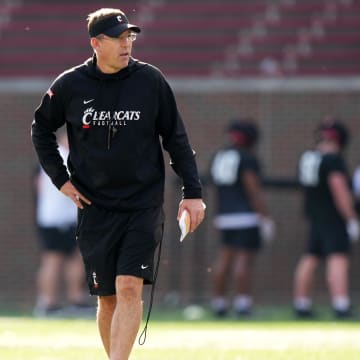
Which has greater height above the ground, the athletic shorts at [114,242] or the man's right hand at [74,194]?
the man's right hand at [74,194]

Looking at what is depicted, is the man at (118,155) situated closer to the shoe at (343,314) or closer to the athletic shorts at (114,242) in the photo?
the athletic shorts at (114,242)

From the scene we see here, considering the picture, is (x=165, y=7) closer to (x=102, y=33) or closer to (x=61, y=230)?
(x=61, y=230)

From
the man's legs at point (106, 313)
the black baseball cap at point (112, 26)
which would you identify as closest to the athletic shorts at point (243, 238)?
the man's legs at point (106, 313)

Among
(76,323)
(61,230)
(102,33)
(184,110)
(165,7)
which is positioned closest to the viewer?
(102,33)

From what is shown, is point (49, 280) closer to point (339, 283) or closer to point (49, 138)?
point (339, 283)

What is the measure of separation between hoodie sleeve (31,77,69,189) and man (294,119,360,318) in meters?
6.53

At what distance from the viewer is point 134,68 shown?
6707 millimetres

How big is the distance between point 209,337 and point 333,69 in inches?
262

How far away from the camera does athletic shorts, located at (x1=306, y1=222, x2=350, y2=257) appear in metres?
13.3

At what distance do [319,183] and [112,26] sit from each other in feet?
23.3

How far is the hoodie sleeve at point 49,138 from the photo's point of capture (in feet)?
22.4

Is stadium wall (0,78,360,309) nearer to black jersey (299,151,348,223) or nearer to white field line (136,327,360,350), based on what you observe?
black jersey (299,151,348,223)

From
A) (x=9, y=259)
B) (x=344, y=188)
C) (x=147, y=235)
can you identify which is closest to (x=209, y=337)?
(x=344, y=188)

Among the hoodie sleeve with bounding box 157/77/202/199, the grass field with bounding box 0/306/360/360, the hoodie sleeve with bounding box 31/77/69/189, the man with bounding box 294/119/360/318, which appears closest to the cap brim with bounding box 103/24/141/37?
the hoodie sleeve with bounding box 157/77/202/199
